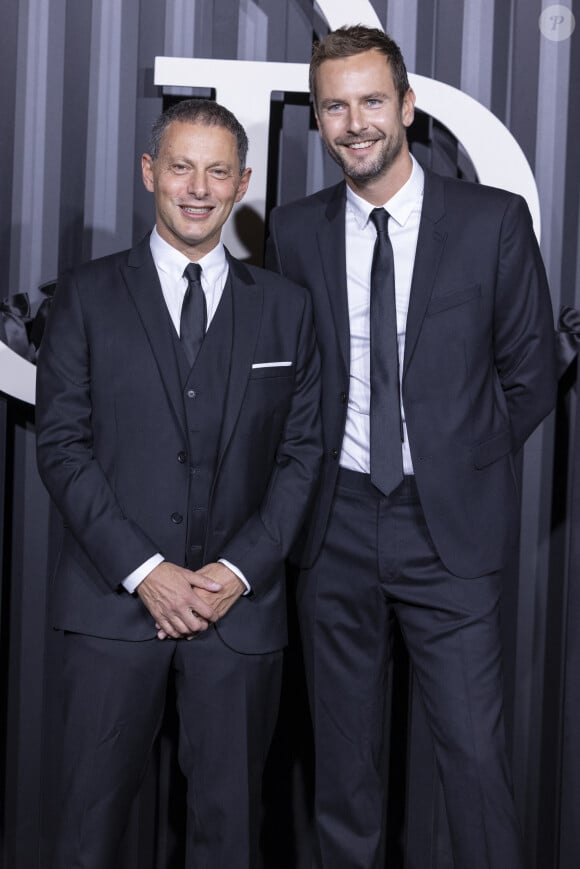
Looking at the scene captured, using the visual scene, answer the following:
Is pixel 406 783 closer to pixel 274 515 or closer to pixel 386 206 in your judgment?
pixel 274 515

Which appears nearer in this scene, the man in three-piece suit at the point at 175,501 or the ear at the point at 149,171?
the man in three-piece suit at the point at 175,501

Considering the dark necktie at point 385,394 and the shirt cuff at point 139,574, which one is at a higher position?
the dark necktie at point 385,394

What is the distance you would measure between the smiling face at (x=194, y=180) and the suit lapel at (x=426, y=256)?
1.25 feet

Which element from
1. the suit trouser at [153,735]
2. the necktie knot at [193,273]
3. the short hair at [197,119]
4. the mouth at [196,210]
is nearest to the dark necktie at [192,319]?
the necktie knot at [193,273]

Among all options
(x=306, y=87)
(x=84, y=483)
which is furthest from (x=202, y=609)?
(x=306, y=87)

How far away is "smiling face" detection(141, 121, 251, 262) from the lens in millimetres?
1993

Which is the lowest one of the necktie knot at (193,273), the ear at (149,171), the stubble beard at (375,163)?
the necktie knot at (193,273)

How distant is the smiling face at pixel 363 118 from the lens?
82.9 inches

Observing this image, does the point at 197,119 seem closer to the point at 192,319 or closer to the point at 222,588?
the point at 192,319

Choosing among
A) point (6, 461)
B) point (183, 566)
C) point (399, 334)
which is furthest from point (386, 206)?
point (6, 461)

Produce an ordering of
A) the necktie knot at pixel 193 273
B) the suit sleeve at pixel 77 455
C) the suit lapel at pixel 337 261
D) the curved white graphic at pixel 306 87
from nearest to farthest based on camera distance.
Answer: the suit sleeve at pixel 77 455 → the necktie knot at pixel 193 273 → the suit lapel at pixel 337 261 → the curved white graphic at pixel 306 87

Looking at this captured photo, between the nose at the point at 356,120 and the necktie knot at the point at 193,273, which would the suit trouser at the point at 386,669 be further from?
the nose at the point at 356,120

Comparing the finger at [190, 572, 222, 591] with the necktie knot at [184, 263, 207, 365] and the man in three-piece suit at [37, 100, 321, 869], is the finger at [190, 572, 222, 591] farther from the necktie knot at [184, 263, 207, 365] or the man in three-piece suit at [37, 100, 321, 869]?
the necktie knot at [184, 263, 207, 365]

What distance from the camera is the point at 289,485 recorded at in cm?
204
